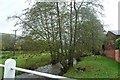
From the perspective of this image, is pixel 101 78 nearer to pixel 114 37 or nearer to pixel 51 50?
pixel 51 50

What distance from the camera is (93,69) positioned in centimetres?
467

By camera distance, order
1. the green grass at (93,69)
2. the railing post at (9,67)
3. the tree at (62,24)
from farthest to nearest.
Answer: the tree at (62,24) < the green grass at (93,69) < the railing post at (9,67)

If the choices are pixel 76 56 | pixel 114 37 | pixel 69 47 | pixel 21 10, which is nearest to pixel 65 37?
pixel 69 47

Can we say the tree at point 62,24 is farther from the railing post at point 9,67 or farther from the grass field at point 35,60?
the railing post at point 9,67

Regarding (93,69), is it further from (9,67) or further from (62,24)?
(9,67)

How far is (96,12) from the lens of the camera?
15.0 feet

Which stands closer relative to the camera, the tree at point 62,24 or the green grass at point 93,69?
the green grass at point 93,69

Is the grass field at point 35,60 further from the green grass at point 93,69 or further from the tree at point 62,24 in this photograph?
the green grass at point 93,69

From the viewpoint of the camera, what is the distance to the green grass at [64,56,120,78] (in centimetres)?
431

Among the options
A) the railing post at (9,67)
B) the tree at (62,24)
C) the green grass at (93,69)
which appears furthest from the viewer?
the tree at (62,24)

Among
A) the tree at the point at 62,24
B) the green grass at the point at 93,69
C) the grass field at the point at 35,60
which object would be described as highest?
the tree at the point at 62,24

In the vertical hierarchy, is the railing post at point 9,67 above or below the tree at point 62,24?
below

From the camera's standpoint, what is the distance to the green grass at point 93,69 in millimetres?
4312

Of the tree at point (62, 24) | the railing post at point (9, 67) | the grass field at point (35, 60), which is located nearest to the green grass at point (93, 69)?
the tree at point (62, 24)
